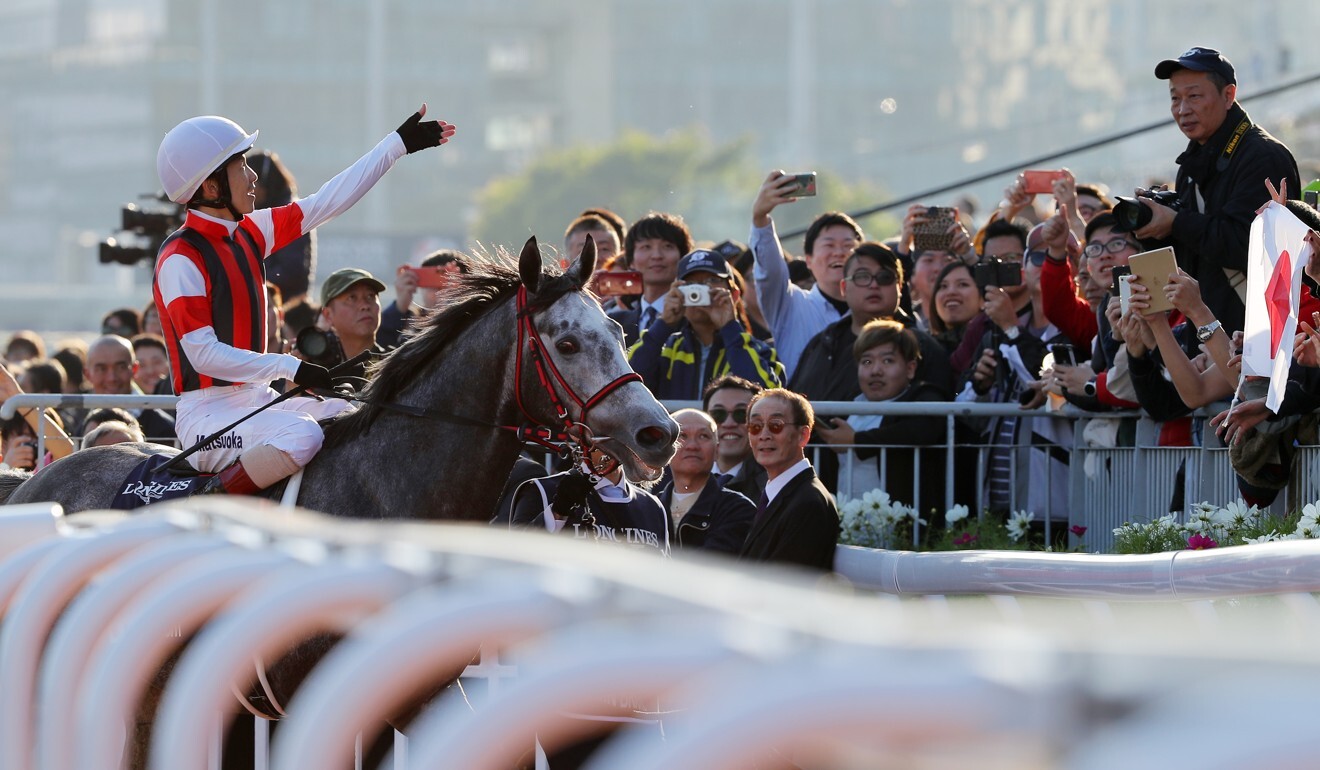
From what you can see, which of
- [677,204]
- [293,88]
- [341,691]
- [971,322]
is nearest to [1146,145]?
[677,204]

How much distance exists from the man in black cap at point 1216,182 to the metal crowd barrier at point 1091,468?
49cm

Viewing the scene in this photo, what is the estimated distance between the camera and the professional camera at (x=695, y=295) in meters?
7.39

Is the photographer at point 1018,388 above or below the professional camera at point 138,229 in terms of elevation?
below

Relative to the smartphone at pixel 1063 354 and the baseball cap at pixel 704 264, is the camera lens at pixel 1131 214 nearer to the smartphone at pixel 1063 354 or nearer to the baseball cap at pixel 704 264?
the smartphone at pixel 1063 354

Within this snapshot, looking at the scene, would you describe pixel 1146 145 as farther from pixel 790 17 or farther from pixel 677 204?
pixel 790 17

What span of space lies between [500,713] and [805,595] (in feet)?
0.89

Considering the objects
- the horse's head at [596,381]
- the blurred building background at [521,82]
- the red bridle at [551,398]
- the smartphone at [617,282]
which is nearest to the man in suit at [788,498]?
the horse's head at [596,381]

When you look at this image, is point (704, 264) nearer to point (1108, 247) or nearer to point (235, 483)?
point (1108, 247)

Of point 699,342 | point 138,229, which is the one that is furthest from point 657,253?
point 138,229

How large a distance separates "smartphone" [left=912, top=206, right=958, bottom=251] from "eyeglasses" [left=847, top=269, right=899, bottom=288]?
37.9 inches

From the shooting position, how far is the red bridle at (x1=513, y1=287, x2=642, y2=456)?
5.05 m

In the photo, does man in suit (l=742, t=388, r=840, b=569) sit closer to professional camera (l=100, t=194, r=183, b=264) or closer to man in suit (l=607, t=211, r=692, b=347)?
man in suit (l=607, t=211, r=692, b=347)

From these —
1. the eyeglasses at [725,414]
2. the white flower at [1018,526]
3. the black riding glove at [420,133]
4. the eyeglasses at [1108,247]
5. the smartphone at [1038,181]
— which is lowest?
the white flower at [1018,526]

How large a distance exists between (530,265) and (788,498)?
1043 mm
